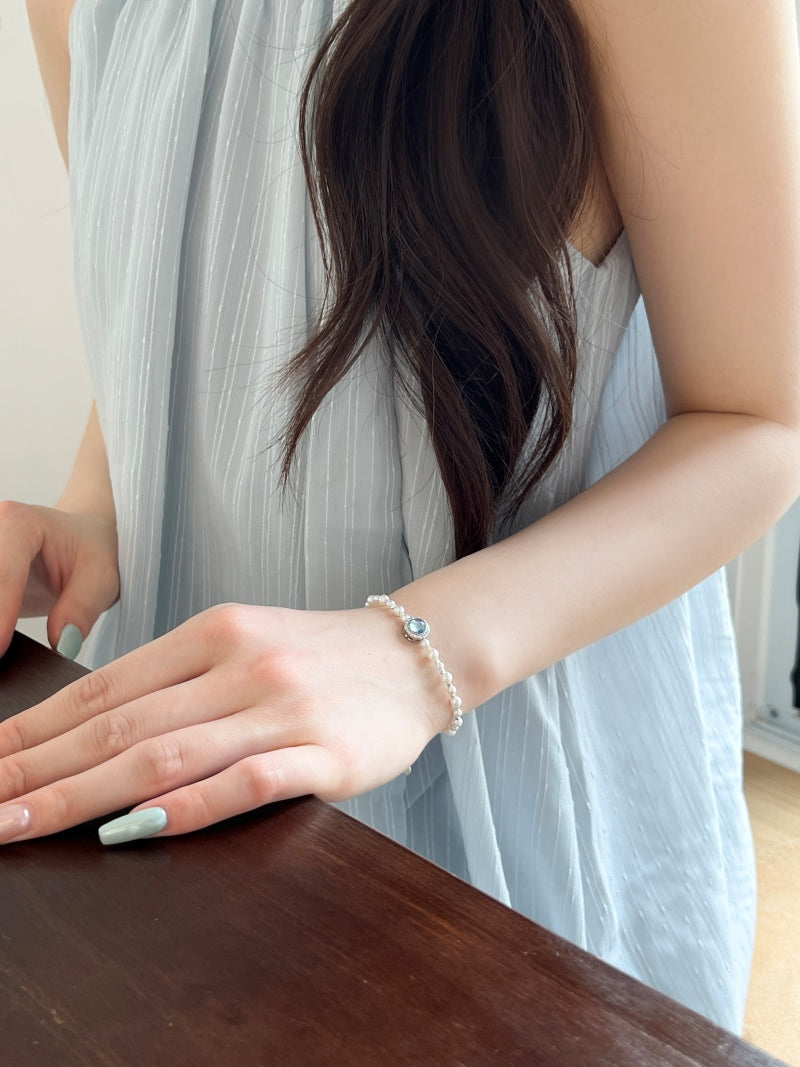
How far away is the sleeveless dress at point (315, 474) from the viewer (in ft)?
1.98

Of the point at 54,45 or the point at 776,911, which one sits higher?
the point at 54,45

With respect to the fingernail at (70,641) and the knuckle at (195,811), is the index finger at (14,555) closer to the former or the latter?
the fingernail at (70,641)

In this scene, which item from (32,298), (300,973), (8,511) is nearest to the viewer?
(300,973)

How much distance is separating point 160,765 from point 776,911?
145cm

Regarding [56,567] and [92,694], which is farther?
[56,567]

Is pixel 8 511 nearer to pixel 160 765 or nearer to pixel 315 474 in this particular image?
pixel 315 474

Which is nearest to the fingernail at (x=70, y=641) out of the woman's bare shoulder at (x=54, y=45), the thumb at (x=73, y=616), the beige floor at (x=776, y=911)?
the thumb at (x=73, y=616)

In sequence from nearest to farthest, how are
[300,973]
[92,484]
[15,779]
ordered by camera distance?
[300,973] < [15,779] < [92,484]

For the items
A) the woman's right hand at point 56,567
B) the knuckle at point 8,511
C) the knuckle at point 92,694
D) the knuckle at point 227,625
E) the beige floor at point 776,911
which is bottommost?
the beige floor at point 776,911

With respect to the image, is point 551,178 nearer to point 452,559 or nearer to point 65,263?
point 452,559

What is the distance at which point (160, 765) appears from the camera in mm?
360

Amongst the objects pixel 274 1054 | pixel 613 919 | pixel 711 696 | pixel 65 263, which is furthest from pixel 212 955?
pixel 65 263

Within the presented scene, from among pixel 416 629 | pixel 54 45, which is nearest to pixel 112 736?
pixel 416 629

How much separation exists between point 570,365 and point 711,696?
0.33 m
